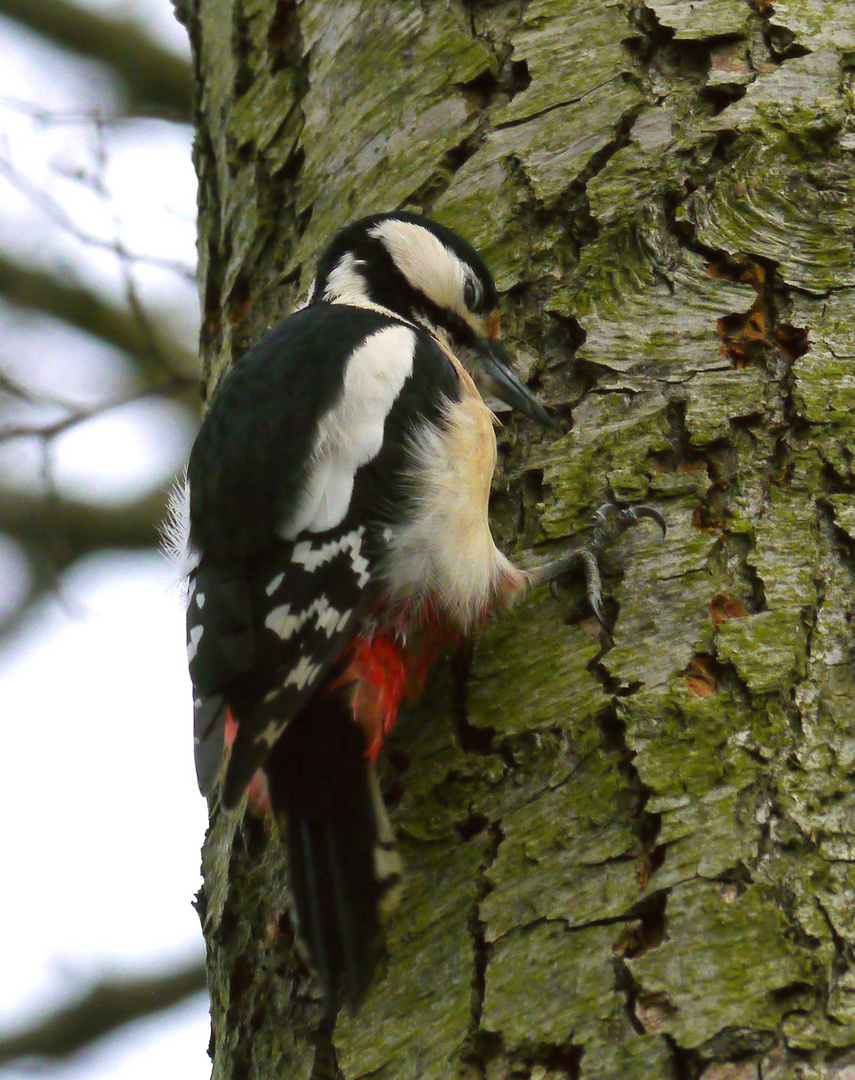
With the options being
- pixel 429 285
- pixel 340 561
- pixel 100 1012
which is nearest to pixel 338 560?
pixel 340 561

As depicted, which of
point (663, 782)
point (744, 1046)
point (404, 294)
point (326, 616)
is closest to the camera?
point (744, 1046)

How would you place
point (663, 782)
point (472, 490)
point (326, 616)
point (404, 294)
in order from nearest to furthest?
point (663, 782)
point (326, 616)
point (472, 490)
point (404, 294)

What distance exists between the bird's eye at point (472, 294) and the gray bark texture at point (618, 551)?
0.09 metres

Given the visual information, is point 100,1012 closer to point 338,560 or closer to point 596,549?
point 338,560

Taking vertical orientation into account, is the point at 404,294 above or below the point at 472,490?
above

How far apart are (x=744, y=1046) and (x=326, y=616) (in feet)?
3.02

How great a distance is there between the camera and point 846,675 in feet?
5.74

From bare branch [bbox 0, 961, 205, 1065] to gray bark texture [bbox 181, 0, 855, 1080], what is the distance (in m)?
1.75

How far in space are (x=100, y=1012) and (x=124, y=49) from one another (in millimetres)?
3113

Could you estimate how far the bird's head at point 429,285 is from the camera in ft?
7.91

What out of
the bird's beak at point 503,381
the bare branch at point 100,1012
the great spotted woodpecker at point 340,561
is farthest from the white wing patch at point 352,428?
the bare branch at point 100,1012

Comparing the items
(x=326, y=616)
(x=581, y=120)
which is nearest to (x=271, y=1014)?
(x=326, y=616)

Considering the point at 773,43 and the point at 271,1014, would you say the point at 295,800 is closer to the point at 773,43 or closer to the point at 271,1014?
the point at 271,1014

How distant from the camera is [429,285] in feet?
9.39
